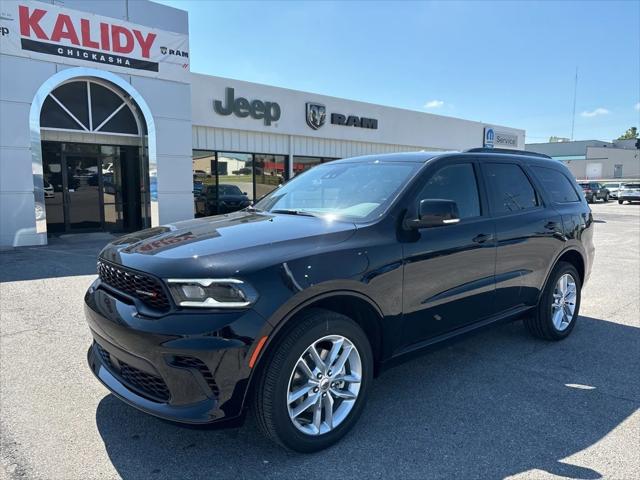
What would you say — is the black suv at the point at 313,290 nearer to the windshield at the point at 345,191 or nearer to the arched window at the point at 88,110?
the windshield at the point at 345,191

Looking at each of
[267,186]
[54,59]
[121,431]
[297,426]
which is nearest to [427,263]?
[297,426]

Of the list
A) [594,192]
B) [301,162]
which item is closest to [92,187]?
[301,162]

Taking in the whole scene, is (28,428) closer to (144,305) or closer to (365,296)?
(144,305)

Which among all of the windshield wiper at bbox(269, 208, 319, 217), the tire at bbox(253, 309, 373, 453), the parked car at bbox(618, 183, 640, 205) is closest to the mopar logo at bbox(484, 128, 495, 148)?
the parked car at bbox(618, 183, 640, 205)

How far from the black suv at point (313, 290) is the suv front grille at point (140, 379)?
12mm

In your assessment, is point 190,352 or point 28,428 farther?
point 28,428

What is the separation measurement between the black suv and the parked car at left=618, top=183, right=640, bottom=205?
38.3 meters

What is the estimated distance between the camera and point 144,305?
264 centimetres

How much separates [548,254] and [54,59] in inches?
484

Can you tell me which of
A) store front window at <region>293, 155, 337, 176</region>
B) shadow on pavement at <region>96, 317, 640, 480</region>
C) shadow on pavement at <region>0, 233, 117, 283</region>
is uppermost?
store front window at <region>293, 155, 337, 176</region>

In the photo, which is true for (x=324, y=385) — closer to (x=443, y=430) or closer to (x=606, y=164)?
(x=443, y=430)

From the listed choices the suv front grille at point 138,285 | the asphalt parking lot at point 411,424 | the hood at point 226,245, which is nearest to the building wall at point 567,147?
the asphalt parking lot at point 411,424

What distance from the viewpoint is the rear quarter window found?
4.82 metres

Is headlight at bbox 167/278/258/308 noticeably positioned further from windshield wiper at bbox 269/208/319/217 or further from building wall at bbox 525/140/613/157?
building wall at bbox 525/140/613/157
